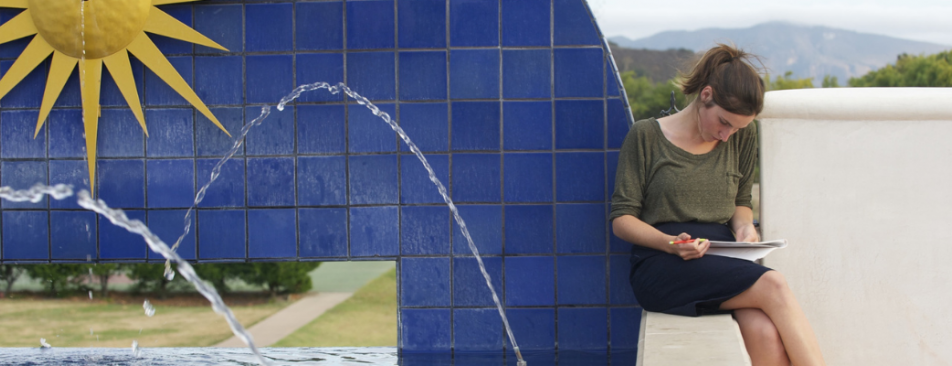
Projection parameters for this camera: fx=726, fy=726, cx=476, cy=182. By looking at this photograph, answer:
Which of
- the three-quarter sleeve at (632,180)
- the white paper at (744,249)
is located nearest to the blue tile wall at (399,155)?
the three-quarter sleeve at (632,180)

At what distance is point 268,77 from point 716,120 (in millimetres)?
1520

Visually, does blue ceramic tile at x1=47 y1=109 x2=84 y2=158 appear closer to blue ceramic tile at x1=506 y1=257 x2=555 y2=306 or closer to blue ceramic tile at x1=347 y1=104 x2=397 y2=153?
blue ceramic tile at x1=347 y1=104 x2=397 y2=153

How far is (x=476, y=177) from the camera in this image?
2.54 metres

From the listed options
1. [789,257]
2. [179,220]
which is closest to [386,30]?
[179,220]

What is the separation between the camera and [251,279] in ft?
41.3

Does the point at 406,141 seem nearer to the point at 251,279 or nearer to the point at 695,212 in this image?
the point at 695,212

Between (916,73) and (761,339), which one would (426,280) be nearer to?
(761,339)

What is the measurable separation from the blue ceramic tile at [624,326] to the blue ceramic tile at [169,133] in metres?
1.61

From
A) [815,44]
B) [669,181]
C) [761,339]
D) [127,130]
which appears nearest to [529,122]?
[669,181]

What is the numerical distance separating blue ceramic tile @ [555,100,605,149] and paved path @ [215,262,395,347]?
18.3 ft

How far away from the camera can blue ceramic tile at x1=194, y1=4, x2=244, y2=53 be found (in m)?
2.56

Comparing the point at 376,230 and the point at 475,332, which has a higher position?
the point at 376,230

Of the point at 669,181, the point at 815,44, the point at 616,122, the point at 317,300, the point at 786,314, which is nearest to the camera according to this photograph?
the point at 786,314

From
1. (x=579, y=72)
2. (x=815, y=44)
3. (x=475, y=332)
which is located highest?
(x=815, y=44)
